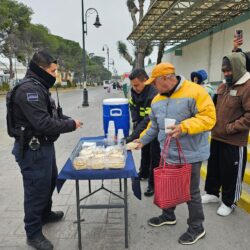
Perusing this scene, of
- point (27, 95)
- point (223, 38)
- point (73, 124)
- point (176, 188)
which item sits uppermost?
point (223, 38)

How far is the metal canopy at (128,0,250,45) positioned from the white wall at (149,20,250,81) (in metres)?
0.51

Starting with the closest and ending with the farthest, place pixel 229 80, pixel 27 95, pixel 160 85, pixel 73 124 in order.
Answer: pixel 27 95 → pixel 160 85 → pixel 73 124 → pixel 229 80

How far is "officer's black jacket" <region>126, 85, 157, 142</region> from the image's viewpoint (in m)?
3.58

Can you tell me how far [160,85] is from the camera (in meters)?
2.72

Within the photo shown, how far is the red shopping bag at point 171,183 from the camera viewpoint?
2.60 metres

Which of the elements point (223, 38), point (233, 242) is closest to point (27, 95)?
point (233, 242)

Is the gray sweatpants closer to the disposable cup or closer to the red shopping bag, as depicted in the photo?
the red shopping bag

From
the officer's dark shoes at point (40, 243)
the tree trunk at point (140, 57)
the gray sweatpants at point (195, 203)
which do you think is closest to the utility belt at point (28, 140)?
the officer's dark shoes at point (40, 243)

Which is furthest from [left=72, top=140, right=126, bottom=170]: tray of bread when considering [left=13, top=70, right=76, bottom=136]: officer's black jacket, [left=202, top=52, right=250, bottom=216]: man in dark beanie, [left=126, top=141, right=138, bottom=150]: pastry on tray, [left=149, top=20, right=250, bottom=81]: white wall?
[left=149, top=20, right=250, bottom=81]: white wall

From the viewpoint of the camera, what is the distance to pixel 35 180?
8.97 ft

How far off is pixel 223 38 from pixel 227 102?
8.18m

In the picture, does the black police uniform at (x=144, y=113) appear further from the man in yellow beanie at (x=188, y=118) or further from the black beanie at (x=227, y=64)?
the black beanie at (x=227, y=64)

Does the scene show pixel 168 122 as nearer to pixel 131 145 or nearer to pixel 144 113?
pixel 131 145

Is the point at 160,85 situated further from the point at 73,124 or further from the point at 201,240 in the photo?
the point at 201,240
